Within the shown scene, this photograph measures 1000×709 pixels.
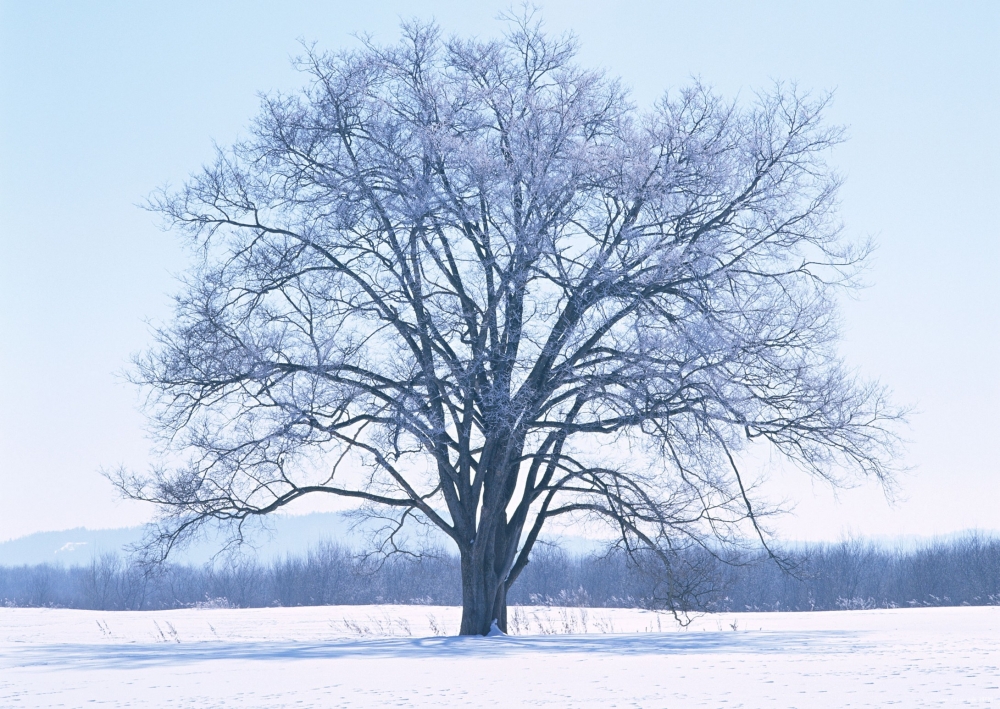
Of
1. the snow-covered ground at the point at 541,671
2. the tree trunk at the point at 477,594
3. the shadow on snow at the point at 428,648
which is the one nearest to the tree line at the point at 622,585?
the tree trunk at the point at 477,594

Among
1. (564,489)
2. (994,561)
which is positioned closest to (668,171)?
(564,489)

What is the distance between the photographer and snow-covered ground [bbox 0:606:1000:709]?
335 inches

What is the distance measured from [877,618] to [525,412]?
8629 mm

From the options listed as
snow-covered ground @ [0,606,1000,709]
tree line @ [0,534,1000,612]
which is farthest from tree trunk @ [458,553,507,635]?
tree line @ [0,534,1000,612]

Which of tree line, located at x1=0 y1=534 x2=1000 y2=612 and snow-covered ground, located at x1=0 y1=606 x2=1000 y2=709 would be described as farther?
tree line, located at x1=0 y1=534 x2=1000 y2=612

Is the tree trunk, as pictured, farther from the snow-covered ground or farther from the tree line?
the tree line

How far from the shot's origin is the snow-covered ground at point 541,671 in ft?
27.9

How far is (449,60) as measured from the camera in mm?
19078

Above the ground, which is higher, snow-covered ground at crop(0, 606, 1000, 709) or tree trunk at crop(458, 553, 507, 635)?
tree trunk at crop(458, 553, 507, 635)

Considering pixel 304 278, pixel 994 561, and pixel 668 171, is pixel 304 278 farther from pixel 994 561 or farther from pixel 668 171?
pixel 994 561

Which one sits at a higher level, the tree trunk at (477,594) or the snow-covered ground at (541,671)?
the tree trunk at (477,594)

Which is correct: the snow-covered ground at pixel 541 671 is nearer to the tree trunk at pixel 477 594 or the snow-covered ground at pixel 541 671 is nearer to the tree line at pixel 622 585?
the tree trunk at pixel 477 594

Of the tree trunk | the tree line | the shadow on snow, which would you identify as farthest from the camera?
the tree line

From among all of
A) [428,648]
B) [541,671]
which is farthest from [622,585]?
[541,671]
